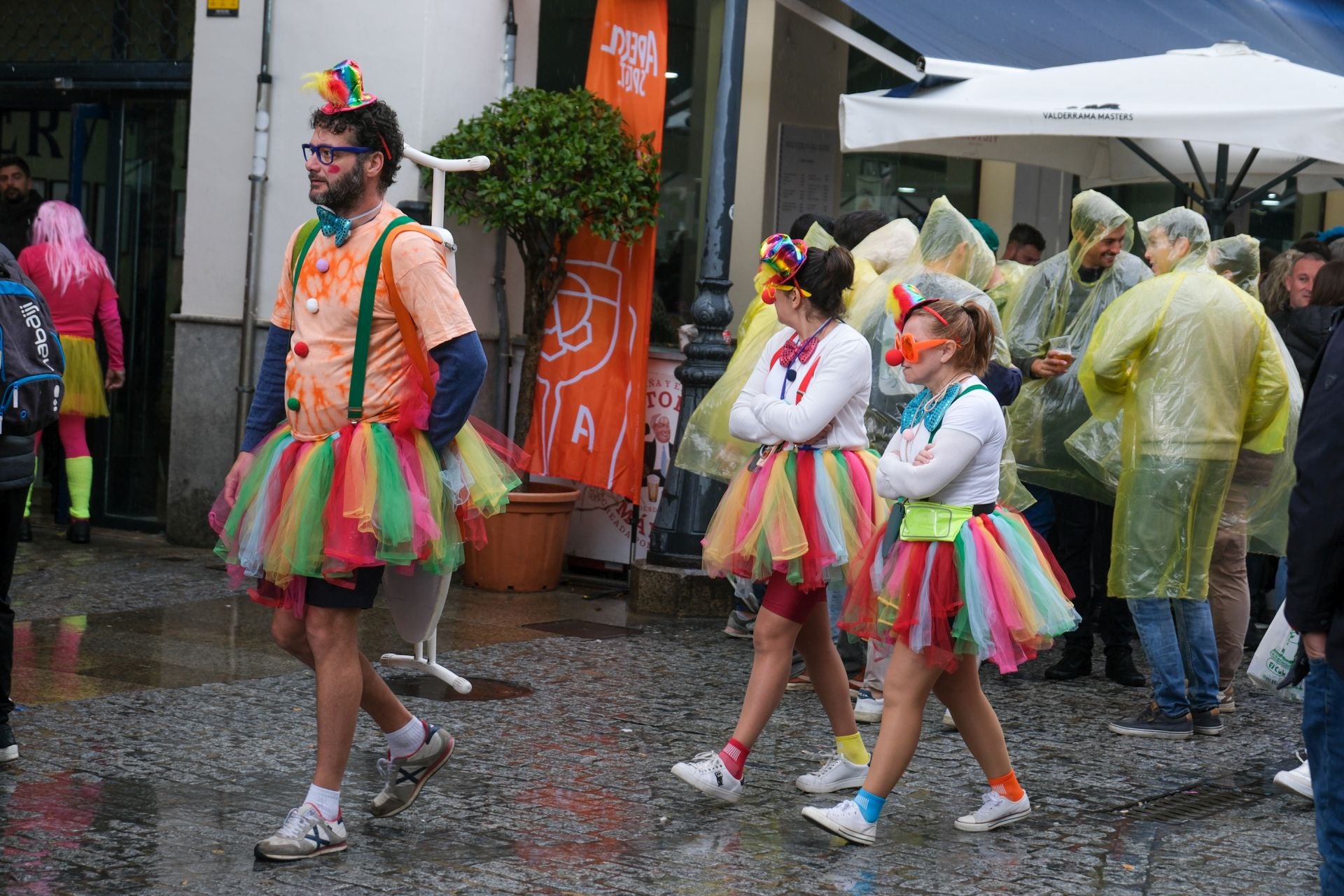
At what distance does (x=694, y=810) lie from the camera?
514 centimetres

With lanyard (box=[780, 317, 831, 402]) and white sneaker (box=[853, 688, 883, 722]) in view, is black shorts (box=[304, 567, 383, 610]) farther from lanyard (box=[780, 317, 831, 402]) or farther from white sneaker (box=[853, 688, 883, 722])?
white sneaker (box=[853, 688, 883, 722])

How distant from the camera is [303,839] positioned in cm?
439

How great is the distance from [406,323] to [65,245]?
20.0 ft

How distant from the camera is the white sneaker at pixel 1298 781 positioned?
5.51 m

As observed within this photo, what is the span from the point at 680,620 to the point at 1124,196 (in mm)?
7079

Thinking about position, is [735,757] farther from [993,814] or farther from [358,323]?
[358,323]

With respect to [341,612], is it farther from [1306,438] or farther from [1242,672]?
[1242,672]

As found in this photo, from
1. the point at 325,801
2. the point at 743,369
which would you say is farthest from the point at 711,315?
the point at 325,801

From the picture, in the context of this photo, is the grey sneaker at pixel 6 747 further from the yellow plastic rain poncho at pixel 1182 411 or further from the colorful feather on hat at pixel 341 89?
the yellow plastic rain poncho at pixel 1182 411

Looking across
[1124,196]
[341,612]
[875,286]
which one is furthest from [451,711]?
[1124,196]

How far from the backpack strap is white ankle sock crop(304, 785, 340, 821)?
1298mm

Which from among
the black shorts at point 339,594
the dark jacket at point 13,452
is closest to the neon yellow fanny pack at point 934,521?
the black shorts at point 339,594

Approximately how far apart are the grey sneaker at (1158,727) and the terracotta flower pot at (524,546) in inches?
142

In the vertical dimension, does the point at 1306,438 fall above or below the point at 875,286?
below
